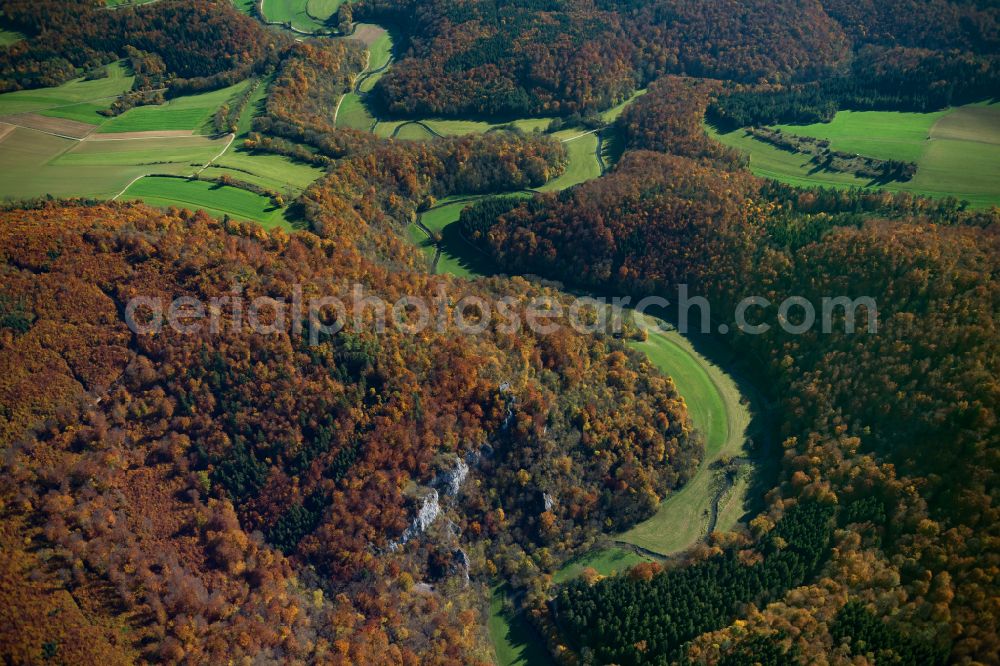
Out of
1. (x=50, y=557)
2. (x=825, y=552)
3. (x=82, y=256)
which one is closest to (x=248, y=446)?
(x=50, y=557)

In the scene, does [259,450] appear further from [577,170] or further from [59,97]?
[59,97]

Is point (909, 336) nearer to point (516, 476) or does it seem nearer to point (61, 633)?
point (516, 476)

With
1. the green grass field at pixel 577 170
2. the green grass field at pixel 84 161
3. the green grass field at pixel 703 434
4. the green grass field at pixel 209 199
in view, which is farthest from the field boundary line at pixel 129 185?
the green grass field at pixel 703 434

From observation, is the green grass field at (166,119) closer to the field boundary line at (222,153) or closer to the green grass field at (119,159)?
the green grass field at (119,159)

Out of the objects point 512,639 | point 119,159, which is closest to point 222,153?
point 119,159

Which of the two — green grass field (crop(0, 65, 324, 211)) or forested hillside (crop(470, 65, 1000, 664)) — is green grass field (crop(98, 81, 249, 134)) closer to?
green grass field (crop(0, 65, 324, 211))

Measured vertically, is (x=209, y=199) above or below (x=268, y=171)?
below
